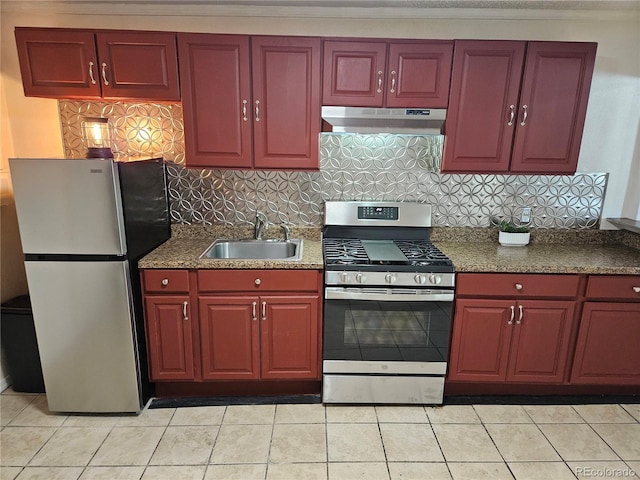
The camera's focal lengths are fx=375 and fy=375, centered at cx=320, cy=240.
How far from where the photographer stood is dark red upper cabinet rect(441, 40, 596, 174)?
→ 2.17 metres

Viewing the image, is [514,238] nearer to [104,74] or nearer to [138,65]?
[138,65]

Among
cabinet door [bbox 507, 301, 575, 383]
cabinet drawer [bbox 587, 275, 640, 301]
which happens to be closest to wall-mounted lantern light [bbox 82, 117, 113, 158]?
cabinet door [bbox 507, 301, 575, 383]

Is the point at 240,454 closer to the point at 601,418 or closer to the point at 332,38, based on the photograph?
the point at 601,418

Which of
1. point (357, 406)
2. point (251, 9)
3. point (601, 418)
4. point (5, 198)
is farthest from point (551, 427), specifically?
point (5, 198)

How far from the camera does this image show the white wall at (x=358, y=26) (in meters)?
2.34

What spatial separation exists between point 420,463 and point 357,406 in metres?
0.51

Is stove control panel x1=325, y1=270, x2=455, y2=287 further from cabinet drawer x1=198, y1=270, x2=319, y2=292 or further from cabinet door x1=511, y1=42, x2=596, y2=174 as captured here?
cabinet door x1=511, y1=42, x2=596, y2=174

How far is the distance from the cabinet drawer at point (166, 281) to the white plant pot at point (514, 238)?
2.04 m

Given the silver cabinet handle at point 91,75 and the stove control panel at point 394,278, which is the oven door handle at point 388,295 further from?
the silver cabinet handle at point 91,75

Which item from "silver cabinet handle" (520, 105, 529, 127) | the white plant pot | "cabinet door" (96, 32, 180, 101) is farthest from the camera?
the white plant pot

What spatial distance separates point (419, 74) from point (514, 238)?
48.8 inches

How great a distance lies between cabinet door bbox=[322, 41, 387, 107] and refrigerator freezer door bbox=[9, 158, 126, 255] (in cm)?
127

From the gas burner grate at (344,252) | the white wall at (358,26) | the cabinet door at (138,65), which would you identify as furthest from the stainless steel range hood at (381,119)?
the cabinet door at (138,65)

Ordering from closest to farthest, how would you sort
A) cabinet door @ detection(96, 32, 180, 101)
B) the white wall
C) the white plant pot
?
1. cabinet door @ detection(96, 32, 180, 101)
2. the white wall
3. the white plant pot
